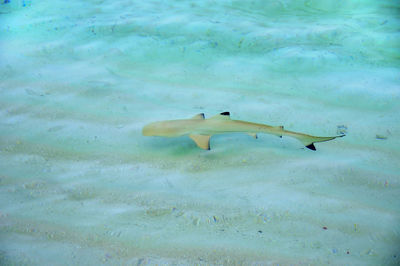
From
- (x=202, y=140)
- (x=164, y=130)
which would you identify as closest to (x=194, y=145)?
(x=202, y=140)

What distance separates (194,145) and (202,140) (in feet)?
0.48

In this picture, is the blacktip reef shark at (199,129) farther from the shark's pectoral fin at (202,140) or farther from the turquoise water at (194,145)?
the turquoise water at (194,145)

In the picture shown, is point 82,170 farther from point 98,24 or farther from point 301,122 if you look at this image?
point 98,24

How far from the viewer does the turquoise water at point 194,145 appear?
1.45m

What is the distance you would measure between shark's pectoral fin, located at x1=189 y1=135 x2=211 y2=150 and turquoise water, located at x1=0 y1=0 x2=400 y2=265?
3.8 inches

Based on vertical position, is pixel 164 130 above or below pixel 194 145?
above

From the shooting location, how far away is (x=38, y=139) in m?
2.16

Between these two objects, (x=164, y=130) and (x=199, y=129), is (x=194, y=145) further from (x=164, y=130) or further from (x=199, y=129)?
(x=164, y=130)

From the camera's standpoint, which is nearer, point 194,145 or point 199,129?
point 199,129

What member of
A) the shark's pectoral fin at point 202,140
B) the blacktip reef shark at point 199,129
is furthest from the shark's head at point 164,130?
the shark's pectoral fin at point 202,140

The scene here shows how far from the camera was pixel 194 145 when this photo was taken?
2.15m

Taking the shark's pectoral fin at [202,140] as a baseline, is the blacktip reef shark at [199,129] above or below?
above

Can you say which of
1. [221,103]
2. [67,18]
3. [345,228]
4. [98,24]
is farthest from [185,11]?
[345,228]

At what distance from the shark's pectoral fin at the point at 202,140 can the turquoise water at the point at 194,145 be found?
10 centimetres
